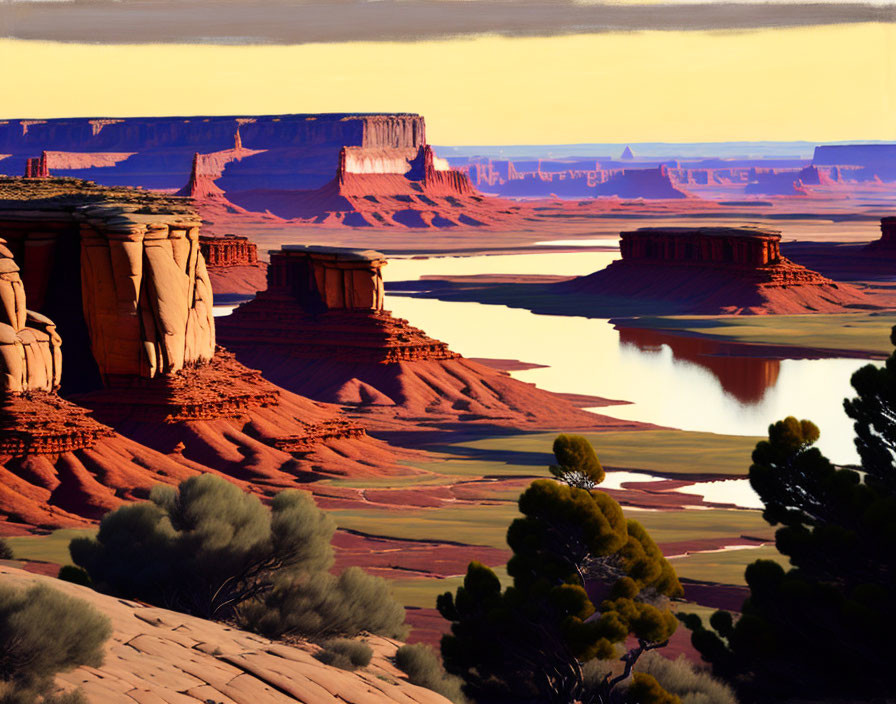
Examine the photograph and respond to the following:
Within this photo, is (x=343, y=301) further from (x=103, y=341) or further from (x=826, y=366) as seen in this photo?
(x=826, y=366)

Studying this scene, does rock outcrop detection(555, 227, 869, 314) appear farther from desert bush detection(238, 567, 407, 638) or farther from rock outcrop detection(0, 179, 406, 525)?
desert bush detection(238, 567, 407, 638)

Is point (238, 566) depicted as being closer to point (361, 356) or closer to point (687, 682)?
point (687, 682)

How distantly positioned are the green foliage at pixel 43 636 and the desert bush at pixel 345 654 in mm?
4941

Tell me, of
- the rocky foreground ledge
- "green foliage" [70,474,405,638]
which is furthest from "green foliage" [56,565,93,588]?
the rocky foreground ledge

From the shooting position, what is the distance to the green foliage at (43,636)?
19.3 m

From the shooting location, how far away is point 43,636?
64.0 feet

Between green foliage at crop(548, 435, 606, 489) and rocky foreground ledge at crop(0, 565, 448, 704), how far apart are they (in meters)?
5.46

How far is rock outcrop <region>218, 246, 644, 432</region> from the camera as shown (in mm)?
82000

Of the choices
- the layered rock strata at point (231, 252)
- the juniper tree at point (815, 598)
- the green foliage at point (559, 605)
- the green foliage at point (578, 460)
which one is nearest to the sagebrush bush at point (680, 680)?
the green foliage at point (559, 605)

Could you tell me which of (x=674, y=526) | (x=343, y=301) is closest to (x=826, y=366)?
(x=343, y=301)

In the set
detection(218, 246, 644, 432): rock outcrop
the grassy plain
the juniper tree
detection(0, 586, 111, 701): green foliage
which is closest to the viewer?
detection(0, 586, 111, 701): green foliage

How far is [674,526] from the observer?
2046 inches

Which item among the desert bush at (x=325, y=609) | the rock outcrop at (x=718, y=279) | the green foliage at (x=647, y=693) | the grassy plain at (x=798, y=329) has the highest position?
the desert bush at (x=325, y=609)

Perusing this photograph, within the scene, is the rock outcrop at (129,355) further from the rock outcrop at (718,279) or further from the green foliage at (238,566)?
the rock outcrop at (718,279)
